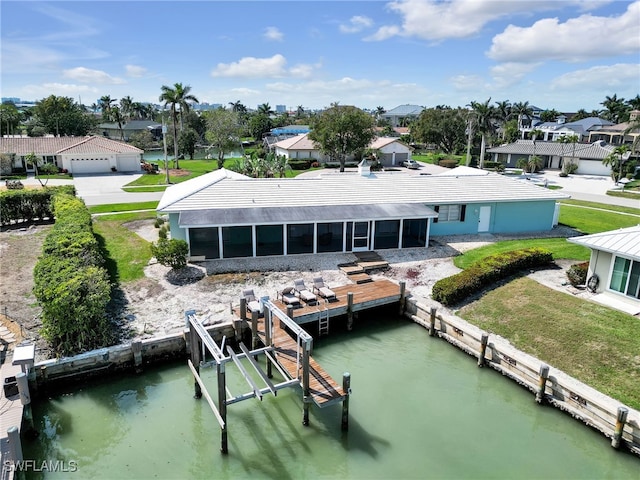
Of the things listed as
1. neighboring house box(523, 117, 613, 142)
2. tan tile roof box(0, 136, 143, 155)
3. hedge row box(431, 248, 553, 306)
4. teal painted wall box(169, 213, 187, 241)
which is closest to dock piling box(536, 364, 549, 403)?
hedge row box(431, 248, 553, 306)

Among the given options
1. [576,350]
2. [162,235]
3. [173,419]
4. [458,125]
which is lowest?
[173,419]

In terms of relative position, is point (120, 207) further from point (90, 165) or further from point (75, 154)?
point (90, 165)

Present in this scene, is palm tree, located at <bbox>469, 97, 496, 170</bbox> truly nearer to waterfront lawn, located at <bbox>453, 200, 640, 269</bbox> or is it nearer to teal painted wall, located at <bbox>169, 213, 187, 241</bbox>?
waterfront lawn, located at <bbox>453, 200, 640, 269</bbox>

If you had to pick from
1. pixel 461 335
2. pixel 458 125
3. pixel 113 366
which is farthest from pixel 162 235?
pixel 458 125

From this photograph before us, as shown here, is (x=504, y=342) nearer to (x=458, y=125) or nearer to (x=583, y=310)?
(x=583, y=310)

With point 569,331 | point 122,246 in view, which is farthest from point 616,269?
point 122,246

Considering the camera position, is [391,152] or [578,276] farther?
[391,152]
